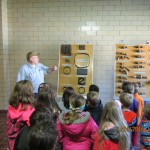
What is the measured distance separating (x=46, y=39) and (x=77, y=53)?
933mm

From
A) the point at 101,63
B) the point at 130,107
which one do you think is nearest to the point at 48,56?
the point at 101,63

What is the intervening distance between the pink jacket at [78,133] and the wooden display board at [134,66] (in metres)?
2.76

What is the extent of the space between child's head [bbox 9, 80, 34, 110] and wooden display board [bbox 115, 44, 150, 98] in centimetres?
281

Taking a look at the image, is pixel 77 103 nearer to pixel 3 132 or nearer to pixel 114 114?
pixel 114 114

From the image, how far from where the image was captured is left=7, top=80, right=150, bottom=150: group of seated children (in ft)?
4.93

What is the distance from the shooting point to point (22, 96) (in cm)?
238

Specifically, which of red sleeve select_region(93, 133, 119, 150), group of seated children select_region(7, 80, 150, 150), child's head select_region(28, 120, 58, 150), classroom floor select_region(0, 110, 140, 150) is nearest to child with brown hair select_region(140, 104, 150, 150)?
group of seated children select_region(7, 80, 150, 150)

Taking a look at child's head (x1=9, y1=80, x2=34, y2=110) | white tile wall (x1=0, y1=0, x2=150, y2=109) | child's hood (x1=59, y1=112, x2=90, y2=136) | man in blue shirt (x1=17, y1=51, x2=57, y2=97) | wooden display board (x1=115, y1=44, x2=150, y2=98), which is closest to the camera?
child's hood (x1=59, y1=112, x2=90, y2=136)

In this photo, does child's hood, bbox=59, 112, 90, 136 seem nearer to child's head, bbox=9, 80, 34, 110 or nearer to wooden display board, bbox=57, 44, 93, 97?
child's head, bbox=9, 80, 34, 110

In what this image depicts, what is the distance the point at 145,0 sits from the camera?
5113 millimetres

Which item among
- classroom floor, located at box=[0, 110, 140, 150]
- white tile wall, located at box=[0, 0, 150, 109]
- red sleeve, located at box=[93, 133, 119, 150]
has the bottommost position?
classroom floor, located at box=[0, 110, 140, 150]

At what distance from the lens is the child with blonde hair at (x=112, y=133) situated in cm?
186

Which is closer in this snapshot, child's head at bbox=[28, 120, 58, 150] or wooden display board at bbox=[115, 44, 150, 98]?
child's head at bbox=[28, 120, 58, 150]

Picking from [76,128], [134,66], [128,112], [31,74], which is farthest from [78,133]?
[134,66]
